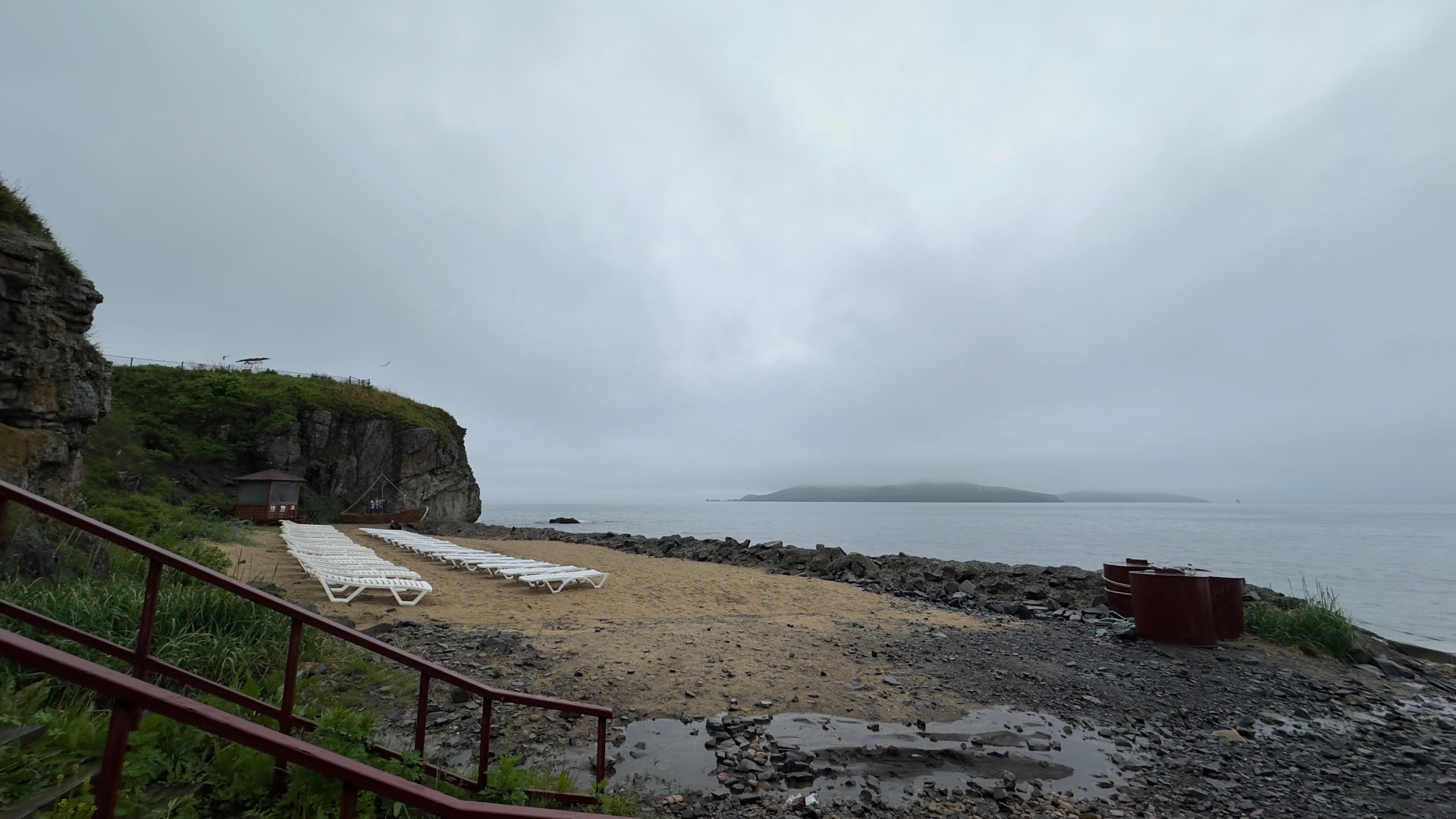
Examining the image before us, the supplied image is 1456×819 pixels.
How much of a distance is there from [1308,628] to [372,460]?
122ft

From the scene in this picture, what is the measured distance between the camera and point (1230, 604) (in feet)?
31.5

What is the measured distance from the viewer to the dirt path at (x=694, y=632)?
20.3ft

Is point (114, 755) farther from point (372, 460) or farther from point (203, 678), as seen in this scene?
point (372, 460)

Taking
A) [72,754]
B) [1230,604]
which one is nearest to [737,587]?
[1230,604]

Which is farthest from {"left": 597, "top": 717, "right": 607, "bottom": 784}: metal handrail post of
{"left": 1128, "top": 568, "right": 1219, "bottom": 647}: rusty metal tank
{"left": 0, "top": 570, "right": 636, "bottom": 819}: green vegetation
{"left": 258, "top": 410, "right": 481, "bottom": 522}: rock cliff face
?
{"left": 258, "top": 410, "right": 481, "bottom": 522}: rock cliff face

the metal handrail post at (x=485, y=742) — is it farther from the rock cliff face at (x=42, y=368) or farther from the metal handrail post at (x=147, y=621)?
the rock cliff face at (x=42, y=368)

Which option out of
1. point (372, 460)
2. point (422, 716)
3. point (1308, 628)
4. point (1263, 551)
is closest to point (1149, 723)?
point (1308, 628)

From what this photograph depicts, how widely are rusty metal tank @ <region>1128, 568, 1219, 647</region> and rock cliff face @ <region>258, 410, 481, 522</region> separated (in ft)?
114

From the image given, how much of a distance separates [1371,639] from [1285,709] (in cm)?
630

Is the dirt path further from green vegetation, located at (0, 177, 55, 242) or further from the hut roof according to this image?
the hut roof

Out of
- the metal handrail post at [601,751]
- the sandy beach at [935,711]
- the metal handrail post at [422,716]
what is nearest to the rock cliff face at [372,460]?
the sandy beach at [935,711]

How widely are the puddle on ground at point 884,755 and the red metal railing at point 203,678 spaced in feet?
3.86

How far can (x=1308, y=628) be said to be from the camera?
368 inches

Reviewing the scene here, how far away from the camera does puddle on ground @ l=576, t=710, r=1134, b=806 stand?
4.49 meters
